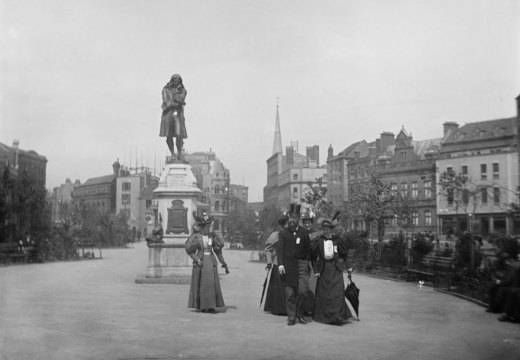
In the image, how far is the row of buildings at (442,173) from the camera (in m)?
12.8

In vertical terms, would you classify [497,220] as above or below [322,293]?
above

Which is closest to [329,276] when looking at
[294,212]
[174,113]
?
[294,212]

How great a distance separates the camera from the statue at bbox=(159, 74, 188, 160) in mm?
18109

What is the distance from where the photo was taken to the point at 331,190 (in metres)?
43.3

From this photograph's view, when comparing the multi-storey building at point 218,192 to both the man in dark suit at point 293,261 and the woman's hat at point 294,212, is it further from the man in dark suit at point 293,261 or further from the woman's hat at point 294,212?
the man in dark suit at point 293,261

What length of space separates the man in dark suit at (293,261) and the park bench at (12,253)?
18340 millimetres

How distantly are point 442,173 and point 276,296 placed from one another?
1085 centimetres

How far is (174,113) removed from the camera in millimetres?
18312

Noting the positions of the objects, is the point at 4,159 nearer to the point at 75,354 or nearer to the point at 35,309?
the point at 35,309

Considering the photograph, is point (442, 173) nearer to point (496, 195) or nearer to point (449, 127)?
point (449, 127)

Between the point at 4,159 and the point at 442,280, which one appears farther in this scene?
the point at 4,159

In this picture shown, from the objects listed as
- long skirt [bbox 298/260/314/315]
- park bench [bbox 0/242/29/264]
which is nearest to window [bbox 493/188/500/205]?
long skirt [bbox 298/260/314/315]

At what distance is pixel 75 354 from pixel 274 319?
4.06m

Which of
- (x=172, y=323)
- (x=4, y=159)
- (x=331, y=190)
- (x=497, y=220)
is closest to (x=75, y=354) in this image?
(x=172, y=323)
